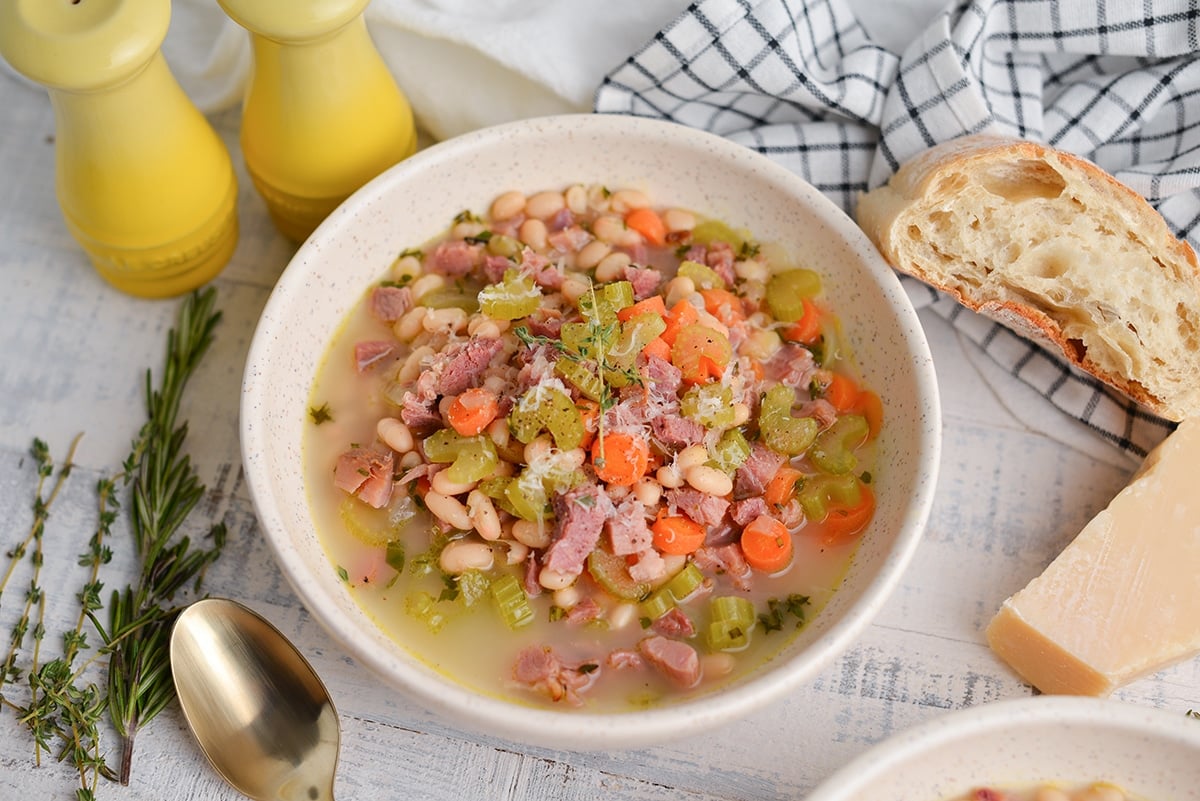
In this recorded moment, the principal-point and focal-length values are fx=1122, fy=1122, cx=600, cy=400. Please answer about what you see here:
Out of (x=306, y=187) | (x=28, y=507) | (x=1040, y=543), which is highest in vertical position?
(x=306, y=187)

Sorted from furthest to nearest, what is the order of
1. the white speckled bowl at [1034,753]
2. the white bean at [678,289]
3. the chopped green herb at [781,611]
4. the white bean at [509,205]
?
the white bean at [509,205]
the white bean at [678,289]
the chopped green herb at [781,611]
the white speckled bowl at [1034,753]

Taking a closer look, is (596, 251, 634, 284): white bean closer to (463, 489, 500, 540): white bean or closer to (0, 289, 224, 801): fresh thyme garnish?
(463, 489, 500, 540): white bean

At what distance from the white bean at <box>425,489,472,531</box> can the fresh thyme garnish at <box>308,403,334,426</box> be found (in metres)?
0.38

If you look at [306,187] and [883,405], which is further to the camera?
[306,187]

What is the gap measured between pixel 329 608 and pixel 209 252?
1.15 m

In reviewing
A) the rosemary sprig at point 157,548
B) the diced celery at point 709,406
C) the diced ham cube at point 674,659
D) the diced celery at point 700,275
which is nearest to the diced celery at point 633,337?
the diced celery at point 709,406

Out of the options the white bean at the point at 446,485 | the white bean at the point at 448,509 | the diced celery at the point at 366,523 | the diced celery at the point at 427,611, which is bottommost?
the diced celery at the point at 427,611

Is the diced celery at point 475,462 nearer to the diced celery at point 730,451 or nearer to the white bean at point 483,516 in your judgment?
the white bean at point 483,516

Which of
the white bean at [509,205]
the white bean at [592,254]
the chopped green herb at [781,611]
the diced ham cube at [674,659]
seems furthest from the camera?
the white bean at [509,205]

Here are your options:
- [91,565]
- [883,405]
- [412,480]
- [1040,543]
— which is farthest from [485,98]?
[1040,543]

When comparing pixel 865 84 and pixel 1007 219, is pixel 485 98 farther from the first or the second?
pixel 1007 219

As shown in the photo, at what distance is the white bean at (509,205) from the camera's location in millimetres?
2775

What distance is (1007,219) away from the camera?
255cm

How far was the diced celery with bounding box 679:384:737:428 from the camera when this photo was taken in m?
2.34
